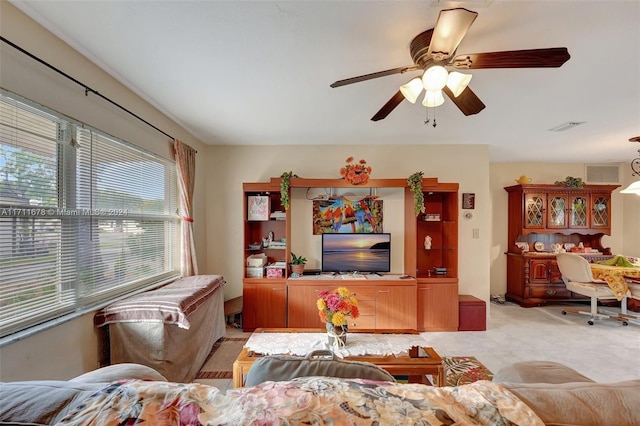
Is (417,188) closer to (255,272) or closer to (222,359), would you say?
(255,272)

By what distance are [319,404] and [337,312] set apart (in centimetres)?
146

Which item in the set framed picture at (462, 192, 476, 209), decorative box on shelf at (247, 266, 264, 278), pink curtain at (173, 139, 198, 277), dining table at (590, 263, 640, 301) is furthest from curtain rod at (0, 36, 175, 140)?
dining table at (590, 263, 640, 301)

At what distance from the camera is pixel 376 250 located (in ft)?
12.5

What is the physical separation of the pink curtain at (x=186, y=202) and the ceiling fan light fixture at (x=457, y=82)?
284 centimetres

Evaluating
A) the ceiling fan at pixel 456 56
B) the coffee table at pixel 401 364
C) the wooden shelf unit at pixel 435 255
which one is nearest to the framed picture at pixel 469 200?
the wooden shelf unit at pixel 435 255

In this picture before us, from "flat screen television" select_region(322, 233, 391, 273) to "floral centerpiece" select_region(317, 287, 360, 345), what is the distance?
5.21 feet

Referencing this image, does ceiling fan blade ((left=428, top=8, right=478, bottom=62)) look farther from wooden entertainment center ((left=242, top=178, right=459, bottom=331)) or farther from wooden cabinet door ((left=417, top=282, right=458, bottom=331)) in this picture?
wooden cabinet door ((left=417, top=282, right=458, bottom=331))

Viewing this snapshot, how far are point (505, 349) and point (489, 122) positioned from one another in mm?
2651

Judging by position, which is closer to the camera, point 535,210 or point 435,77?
point 435,77

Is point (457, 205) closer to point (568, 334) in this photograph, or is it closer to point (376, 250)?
point (376, 250)

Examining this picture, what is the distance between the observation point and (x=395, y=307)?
3.50 meters

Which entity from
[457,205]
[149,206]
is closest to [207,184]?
[149,206]

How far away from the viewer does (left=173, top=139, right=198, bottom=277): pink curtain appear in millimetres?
3143

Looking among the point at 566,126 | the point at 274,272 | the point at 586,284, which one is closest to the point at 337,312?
the point at 274,272
